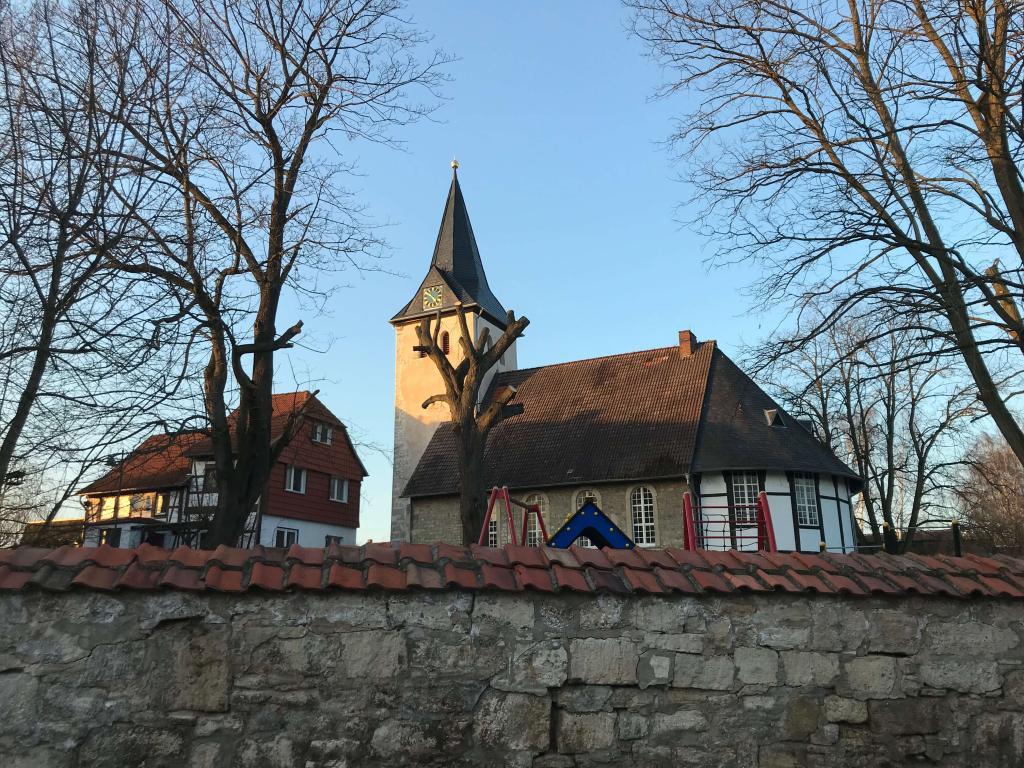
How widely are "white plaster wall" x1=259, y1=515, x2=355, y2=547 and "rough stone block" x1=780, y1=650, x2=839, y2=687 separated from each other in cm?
2552

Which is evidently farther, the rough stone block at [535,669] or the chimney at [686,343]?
the chimney at [686,343]

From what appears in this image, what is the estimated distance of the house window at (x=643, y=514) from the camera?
80.7ft

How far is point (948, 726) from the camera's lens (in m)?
4.45

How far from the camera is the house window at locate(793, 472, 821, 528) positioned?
2352cm

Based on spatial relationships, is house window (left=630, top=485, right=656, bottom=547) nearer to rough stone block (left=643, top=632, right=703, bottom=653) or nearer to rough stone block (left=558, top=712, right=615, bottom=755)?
rough stone block (left=643, top=632, right=703, bottom=653)

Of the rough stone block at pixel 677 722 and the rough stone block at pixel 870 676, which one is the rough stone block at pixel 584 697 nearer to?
the rough stone block at pixel 677 722

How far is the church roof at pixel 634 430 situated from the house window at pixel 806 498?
1.54 feet

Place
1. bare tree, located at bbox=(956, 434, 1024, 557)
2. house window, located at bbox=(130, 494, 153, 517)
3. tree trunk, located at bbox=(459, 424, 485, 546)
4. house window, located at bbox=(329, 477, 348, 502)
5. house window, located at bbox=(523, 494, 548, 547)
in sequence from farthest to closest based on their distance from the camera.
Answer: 1. house window, located at bbox=(329, 477, 348, 502)
2. house window, located at bbox=(130, 494, 153, 517)
3. bare tree, located at bbox=(956, 434, 1024, 557)
4. house window, located at bbox=(523, 494, 548, 547)
5. tree trunk, located at bbox=(459, 424, 485, 546)

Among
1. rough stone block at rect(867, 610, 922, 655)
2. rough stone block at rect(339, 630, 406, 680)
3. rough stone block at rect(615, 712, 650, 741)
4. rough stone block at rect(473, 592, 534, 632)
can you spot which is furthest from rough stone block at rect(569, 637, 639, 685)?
rough stone block at rect(867, 610, 922, 655)

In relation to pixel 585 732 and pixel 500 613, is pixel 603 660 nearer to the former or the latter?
pixel 585 732

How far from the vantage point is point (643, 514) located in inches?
979

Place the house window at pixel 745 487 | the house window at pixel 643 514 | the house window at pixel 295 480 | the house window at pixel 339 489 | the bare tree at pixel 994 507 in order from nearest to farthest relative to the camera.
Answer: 1. the house window at pixel 745 487
2. the house window at pixel 643 514
3. the bare tree at pixel 994 507
4. the house window at pixel 295 480
5. the house window at pixel 339 489

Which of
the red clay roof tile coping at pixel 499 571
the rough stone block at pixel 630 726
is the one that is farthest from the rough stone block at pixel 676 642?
Result: the rough stone block at pixel 630 726

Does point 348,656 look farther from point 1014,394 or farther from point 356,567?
point 1014,394
